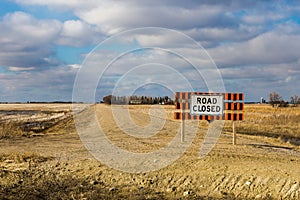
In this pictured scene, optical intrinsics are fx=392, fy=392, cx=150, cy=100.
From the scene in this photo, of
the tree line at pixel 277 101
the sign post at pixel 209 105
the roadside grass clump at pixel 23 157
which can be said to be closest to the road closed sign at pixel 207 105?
the sign post at pixel 209 105

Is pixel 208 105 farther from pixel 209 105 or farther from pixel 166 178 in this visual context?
pixel 166 178

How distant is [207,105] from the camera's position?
14.0 metres

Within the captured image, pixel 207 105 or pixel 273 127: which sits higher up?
pixel 207 105

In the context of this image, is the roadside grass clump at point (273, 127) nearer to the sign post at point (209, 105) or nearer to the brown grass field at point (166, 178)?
the sign post at point (209, 105)

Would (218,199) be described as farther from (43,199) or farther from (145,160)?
(43,199)

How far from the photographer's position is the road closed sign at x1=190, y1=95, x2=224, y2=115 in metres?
14.0

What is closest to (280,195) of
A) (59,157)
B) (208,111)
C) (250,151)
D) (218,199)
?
(218,199)

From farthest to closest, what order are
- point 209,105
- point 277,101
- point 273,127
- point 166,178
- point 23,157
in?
point 277,101 < point 273,127 < point 209,105 < point 23,157 < point 166,178

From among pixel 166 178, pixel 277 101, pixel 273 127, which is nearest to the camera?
pixel 166 178

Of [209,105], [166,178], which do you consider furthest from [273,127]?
[166,178]

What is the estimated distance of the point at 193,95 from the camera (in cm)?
1407

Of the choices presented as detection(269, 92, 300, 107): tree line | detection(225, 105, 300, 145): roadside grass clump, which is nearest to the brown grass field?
detection(225, 105, 300, 145): roadside grass clump

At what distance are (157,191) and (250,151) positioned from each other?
14.8ft

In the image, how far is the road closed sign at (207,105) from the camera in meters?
14.0
